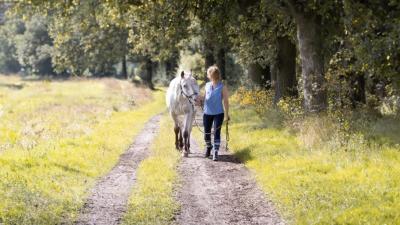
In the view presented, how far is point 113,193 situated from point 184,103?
5.14 m

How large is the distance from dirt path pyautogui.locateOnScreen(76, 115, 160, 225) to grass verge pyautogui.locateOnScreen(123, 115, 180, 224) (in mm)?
177

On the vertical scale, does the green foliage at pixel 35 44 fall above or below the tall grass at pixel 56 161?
above

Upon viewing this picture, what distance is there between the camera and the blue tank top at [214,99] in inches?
532

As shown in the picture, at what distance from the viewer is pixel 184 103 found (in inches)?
575

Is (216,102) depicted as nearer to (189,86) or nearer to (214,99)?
(214,99)

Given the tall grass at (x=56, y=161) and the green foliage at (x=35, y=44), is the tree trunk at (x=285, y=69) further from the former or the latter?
the green foliage at (x=35, y=44)

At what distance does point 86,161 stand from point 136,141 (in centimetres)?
480

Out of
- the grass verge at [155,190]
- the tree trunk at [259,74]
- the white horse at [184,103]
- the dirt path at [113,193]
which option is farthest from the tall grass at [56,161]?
the tree trunk at [259,74]

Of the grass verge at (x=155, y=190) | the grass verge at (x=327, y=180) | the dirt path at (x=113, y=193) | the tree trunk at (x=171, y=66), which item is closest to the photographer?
the grass verge at (x=327, y=180)

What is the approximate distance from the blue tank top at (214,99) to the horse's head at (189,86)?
0.49m

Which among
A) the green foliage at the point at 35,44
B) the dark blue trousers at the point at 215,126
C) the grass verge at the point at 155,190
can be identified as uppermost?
the green foliage at the point at 35,44

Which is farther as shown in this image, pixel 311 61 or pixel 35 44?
pixel 35 44

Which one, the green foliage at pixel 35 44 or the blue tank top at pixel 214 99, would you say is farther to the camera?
the green foliage at pixel 35 44

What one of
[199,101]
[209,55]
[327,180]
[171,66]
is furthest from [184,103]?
[171,66]
